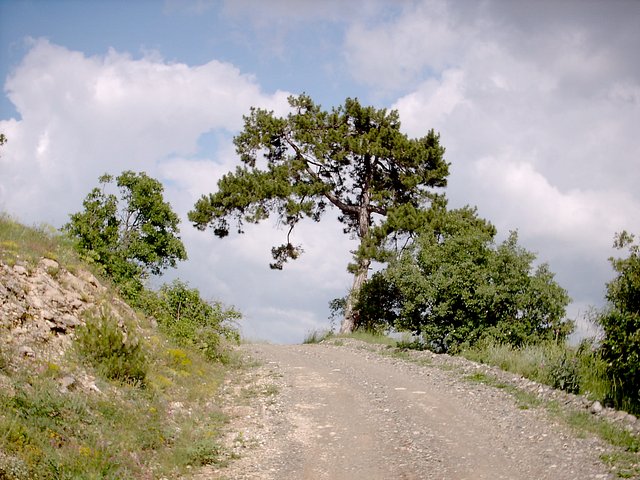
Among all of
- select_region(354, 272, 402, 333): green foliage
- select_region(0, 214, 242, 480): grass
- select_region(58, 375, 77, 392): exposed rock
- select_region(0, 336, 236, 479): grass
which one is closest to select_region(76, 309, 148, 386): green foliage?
select_region(0, 214, 242, 480): grass

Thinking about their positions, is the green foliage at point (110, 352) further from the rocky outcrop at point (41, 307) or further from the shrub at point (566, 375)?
the shrub at point (566, 375)

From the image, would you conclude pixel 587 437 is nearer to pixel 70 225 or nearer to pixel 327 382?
pixel 327 382

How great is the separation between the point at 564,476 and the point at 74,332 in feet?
28.7

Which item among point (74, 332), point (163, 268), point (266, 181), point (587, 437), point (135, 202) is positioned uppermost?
point (266, 181)

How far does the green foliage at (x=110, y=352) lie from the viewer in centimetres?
1002

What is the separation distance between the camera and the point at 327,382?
14.3 meters

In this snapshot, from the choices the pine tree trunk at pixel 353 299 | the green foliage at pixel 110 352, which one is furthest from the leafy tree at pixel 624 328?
the pine tree trunk at pixel 353 299

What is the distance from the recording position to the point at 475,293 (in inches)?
677

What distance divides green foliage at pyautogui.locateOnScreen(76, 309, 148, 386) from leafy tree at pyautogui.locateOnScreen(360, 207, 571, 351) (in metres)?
10.4

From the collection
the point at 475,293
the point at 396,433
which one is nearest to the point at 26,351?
the point at 396,433

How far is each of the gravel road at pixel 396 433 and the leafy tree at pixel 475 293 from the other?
3.21 meters

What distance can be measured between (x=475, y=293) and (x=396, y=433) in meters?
8.35

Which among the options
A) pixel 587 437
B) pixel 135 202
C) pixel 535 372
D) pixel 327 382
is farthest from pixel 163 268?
pixel 587 437

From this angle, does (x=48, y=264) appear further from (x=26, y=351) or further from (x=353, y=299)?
(x=353, y=299)
